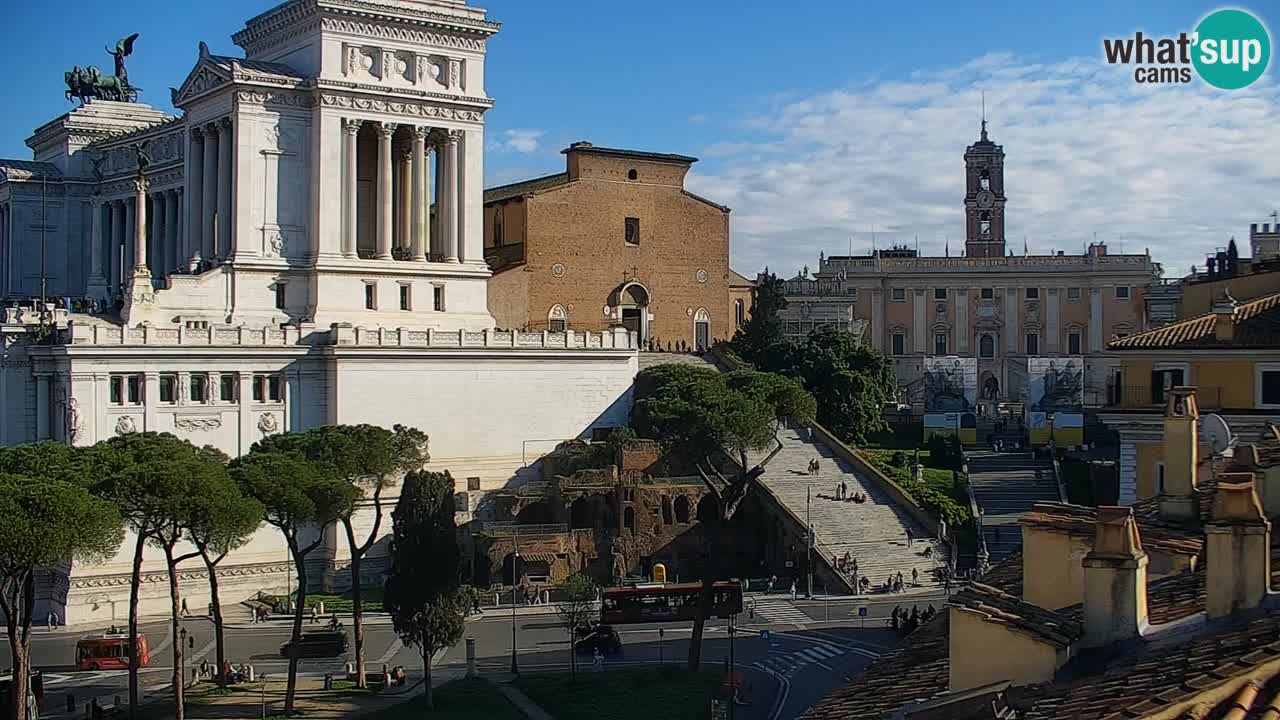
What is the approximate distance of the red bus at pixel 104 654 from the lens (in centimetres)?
4288

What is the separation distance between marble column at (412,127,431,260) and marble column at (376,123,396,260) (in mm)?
1510

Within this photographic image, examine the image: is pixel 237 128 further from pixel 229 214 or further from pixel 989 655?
pixel 989 655

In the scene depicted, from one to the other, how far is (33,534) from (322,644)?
1333 centimetres

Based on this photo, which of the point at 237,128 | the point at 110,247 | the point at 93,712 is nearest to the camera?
the point at 93,712

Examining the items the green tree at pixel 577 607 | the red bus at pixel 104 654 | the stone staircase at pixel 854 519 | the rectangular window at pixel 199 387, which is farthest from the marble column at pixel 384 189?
the red bus at pixel 104 654

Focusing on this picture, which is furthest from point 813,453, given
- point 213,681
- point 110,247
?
point 110,247

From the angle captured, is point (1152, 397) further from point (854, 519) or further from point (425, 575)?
point (854, 519)

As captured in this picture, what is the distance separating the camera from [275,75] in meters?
61.8

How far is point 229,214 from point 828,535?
2813 centimetres

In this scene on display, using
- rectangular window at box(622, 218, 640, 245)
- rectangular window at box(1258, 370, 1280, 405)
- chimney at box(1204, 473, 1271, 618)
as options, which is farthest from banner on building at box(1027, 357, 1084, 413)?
chimney at box(1204, 473, 1271, 618)

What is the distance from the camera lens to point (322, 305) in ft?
202

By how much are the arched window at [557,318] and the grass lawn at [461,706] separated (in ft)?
112

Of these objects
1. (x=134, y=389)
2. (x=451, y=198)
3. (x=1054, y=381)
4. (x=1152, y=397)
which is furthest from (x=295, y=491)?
(x=1054, y=381)

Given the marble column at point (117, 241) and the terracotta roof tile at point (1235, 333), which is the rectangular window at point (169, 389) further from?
the terracotta roof tile at point (1235, 333)
